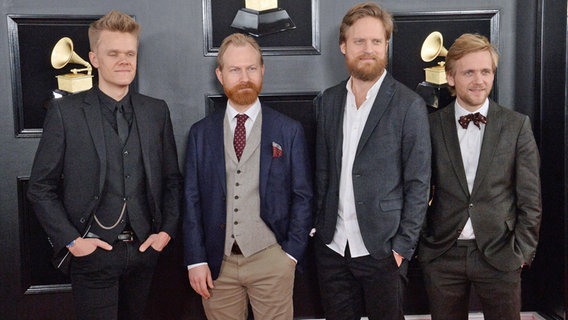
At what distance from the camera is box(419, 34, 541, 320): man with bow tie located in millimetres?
2672

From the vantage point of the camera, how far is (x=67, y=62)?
10.1 feet

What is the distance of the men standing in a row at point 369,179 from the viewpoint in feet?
8.55

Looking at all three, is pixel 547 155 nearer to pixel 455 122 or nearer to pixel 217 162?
pixel 455 122

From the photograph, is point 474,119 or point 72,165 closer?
point 72,165

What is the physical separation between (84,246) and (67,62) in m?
1.01

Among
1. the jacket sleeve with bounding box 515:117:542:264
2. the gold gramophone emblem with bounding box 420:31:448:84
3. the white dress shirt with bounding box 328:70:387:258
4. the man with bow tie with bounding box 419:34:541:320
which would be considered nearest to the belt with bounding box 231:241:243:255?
the white dress shirt with bounding box 328:70:387:258

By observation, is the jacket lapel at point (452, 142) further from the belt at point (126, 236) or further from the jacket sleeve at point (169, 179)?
the belt at point (126, 236)

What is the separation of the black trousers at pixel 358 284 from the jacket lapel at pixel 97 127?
96 centimetres

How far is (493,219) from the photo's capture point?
2.67 m

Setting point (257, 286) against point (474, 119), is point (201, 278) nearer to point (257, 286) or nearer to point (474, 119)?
point (257, 286)

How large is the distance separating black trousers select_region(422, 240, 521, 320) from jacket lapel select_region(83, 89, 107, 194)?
144cm

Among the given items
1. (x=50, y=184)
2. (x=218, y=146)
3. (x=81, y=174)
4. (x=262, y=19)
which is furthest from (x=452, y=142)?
(x=50, y=184)

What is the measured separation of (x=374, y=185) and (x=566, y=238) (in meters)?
1.19

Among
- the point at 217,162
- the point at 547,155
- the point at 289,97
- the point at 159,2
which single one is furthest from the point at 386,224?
the point at 159,2
